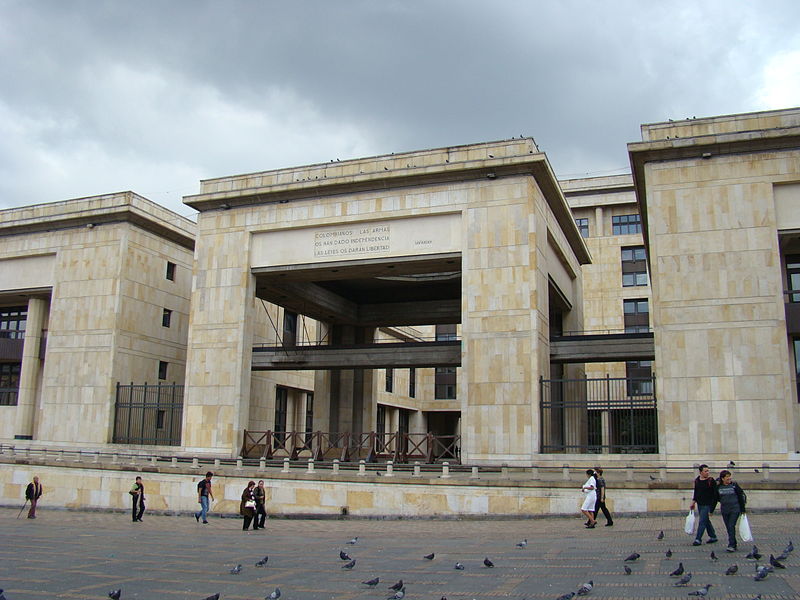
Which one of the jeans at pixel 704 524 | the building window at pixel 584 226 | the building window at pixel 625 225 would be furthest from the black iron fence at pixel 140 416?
the building window at pixel 625 225

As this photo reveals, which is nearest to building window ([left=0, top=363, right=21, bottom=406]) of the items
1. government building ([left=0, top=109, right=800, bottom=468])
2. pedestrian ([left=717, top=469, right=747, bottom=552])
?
government building ([left=0, top=109, right=800, bottom=468])

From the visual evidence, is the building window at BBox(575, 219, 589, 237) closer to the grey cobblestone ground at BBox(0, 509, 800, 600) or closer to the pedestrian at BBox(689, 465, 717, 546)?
the grey cobblestone ground at BBox(0, 509, 800, 600)

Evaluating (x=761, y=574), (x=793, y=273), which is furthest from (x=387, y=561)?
(x=793, y=273)

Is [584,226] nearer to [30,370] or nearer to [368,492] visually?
[30,370]

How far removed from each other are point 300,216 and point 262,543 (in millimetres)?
21291

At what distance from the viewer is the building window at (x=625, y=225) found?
63406mm

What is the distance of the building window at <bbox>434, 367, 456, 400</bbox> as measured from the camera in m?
79.9

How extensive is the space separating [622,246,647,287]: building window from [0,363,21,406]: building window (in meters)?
44.8

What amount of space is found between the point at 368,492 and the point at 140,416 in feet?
71.7

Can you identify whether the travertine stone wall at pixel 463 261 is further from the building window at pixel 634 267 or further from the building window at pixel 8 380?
the building window at pixel 634 267

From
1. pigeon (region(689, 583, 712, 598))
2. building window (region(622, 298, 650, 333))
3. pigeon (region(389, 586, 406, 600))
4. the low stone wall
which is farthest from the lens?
building window (region(622, 298, 650, 333))

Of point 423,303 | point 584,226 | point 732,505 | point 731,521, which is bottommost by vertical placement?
point 731,521

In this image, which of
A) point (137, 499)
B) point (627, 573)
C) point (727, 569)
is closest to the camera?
point (627, 573)

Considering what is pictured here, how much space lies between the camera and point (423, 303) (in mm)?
48469
